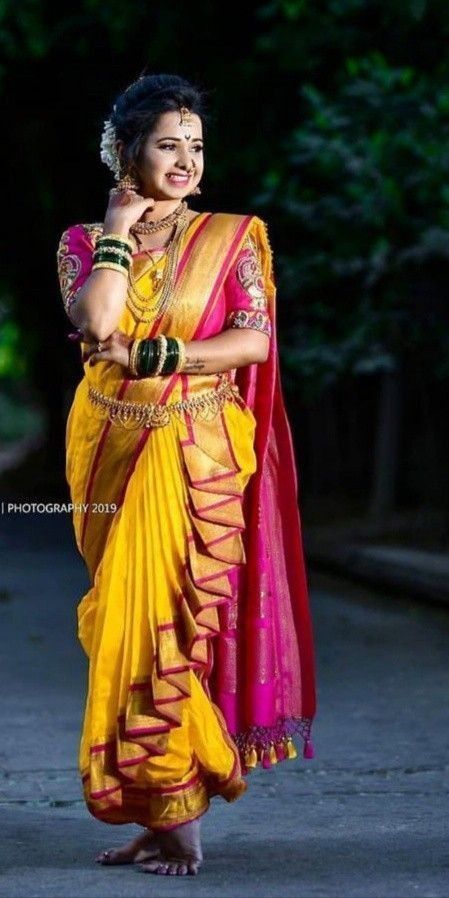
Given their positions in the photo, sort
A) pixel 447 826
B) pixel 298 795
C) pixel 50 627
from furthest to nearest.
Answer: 1. pixel 50 627
2. pixel 298 795
3. pixel 447 826

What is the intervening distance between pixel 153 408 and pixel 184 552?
389mm

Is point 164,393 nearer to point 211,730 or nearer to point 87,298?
point 87,298

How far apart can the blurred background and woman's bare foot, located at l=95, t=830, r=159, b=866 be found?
439 inches

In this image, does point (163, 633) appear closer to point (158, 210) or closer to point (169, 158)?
point (158, 210)

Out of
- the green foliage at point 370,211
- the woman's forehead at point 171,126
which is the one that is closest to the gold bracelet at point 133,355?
the woman's forehead at point 171,126

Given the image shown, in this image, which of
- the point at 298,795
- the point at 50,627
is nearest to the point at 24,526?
the point at 50,627

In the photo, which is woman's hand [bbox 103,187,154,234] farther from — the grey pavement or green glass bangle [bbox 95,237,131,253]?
the grey pavement

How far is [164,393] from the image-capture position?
5.93 m

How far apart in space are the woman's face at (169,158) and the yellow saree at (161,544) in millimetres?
141

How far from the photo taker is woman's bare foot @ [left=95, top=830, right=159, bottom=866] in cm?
600

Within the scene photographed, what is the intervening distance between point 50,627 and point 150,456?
23.7ft

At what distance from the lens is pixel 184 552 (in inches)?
233

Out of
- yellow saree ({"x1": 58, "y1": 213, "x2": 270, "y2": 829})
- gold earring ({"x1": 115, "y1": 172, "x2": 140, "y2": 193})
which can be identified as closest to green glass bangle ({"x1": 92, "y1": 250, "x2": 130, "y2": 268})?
yellow saree ({"x1": 58, "y1": 213, "x2": 270, "y2": 829})

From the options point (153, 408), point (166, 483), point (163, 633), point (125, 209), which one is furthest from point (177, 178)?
point (163, 633)
